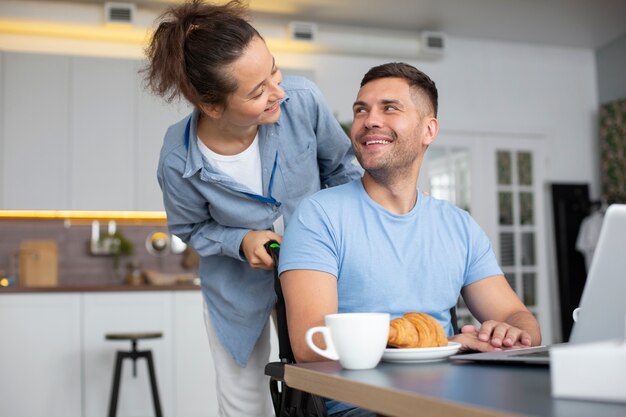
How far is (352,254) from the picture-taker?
5.15 feet

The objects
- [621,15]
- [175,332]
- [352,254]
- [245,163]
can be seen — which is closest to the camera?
[352,254]

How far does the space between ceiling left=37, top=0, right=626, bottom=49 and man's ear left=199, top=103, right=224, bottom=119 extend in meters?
3.98

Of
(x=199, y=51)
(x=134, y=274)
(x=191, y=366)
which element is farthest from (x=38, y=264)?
(x=199, y=51)

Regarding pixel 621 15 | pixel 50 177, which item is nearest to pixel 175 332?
pixel 50 177

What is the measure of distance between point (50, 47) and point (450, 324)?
4.88 metres

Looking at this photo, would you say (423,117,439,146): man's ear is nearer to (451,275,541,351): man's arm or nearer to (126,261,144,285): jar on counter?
(451,275,541,351): man's arm

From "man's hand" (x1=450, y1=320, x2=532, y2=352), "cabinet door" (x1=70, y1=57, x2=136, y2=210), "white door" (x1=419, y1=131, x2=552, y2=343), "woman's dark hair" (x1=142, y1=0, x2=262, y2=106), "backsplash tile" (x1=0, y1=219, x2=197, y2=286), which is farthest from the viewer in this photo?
"white door" (x1=419, y1=131, x2=552, y2=343)

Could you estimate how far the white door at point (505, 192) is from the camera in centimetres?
672

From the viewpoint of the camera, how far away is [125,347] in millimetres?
4793

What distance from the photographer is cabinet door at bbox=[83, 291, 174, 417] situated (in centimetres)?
469

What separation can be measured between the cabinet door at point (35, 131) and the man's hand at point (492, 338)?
15.1 ft

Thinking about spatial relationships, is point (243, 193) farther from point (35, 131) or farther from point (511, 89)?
point (511, 89)

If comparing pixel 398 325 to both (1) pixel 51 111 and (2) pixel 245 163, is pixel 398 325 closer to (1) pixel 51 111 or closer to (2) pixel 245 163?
(2) pixel 245 163

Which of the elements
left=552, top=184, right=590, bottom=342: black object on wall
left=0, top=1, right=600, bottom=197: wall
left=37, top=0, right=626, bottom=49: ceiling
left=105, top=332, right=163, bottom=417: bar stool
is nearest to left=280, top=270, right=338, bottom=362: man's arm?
left=105, top=332, right=163, bottom=417: bar stool
